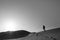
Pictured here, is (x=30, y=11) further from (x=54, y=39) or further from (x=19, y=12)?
(x=54, y=39)

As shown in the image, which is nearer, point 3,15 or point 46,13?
point 3,15

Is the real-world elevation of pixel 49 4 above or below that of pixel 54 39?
above

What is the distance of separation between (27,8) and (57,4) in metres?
0.66

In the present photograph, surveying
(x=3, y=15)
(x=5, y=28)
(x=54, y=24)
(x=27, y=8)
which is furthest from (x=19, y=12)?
(x=54, y=24)

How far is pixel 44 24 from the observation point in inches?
69.9

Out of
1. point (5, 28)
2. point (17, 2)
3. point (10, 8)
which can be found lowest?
point (5, 28)

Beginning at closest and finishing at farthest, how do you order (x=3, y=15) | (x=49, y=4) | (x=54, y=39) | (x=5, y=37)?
(x=54, y=39), (x=5, y=37), (x=3, y=15), (x=49, y=4)

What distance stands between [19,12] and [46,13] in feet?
1.88

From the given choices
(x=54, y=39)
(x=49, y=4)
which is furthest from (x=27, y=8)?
(x=54, y=39)

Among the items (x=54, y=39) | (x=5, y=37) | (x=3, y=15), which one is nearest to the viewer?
(x=54, y=39)

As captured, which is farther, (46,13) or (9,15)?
(46,13)

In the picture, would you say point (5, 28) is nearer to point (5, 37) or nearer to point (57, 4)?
point (5, 37)

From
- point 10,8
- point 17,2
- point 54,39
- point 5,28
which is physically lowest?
point 54,39

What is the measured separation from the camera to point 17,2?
167cm
